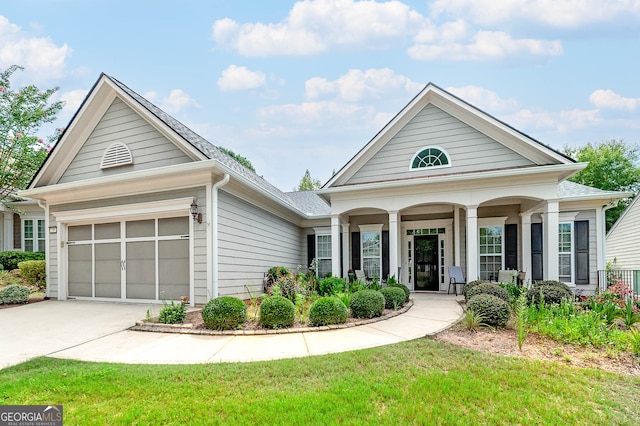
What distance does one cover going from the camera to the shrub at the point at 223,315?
5.80 meters

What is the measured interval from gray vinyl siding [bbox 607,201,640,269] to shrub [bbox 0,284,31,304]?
23.0m

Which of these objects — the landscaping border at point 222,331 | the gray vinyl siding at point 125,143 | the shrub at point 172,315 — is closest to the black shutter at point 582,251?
the landscaping border at point 222,331

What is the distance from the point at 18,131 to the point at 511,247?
20053 mm

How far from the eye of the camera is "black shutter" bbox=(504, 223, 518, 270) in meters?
10.8

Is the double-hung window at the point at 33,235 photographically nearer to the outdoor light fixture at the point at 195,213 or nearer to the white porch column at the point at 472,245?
the outdoor light fixture at the point at 195,213

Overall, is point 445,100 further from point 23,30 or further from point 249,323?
point 23,30

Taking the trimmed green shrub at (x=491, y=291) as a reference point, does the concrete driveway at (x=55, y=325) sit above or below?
below

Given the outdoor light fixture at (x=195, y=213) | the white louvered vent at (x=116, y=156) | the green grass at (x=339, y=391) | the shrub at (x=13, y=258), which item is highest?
the white louvered vent at (x=116, y=156)

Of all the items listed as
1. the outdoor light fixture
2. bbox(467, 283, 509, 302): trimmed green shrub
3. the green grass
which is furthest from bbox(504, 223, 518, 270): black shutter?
the outdoor light fixture

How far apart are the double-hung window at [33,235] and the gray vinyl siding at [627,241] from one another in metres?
27.4

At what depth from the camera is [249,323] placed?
6.27 meters

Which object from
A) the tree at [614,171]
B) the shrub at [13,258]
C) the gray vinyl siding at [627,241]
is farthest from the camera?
the tree at [614,171]

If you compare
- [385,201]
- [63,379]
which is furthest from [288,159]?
[63,379]

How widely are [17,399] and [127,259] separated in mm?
6208
